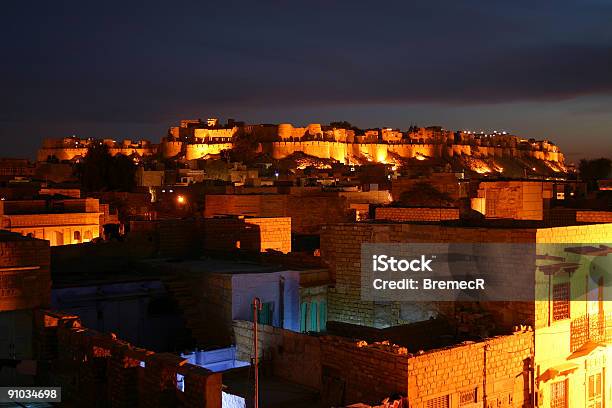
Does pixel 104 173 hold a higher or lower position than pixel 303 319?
higher

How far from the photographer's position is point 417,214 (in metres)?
16.7

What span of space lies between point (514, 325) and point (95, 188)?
137 feet

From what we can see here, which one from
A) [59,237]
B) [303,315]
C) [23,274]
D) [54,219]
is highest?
[54,219]

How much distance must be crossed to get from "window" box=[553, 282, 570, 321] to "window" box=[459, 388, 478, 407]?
231 centimetres

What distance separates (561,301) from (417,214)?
5306mm

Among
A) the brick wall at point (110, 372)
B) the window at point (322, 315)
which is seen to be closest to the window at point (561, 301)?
the window at point (322, 315)

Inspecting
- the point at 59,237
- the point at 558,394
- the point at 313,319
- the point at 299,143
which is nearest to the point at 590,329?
the point at 558,394

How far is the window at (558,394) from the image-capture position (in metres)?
11.5

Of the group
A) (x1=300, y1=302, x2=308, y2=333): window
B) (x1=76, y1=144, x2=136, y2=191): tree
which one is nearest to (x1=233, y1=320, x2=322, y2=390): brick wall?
(x1=300, y1=302, x2=308, y2=333): window

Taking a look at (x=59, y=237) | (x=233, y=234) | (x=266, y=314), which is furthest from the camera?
(x=59, y=237)

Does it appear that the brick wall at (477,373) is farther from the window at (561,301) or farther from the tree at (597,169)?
the tree at (597,169)

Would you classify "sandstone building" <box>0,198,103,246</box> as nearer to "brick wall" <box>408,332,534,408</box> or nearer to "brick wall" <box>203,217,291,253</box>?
"brick wall" <box>203,217,291,253</box>

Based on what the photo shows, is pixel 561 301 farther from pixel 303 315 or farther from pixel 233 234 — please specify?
pixel 233 234

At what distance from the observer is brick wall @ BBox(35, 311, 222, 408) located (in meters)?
7.86
